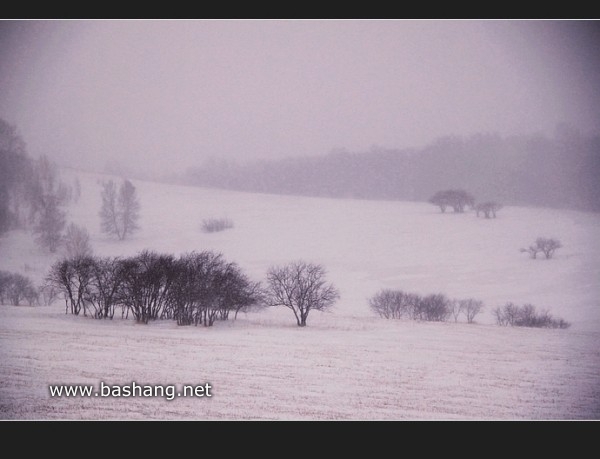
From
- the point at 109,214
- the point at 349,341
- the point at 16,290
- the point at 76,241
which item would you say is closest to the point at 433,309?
the point at 349,341

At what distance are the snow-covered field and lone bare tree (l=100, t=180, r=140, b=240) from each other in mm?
1563

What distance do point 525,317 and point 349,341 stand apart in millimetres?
20216

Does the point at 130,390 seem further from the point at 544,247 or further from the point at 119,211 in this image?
the point at 544,247

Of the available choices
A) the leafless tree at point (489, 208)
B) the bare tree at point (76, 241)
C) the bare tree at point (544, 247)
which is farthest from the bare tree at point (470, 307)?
the bare tree at point (76, 241)

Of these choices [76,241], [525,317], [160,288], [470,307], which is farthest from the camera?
[76,241]

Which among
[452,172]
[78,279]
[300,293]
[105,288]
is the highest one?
[452,172]

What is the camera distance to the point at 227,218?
2258 inches

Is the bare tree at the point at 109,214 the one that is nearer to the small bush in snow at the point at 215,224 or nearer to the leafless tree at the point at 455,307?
the small bush in snow at the point at 215,224

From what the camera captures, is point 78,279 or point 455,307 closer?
point 78,279

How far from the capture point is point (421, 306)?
114 ft

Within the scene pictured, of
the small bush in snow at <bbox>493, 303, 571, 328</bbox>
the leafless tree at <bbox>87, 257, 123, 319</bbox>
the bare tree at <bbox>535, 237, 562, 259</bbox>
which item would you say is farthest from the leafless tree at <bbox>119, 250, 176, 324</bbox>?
the bare tree at <bbox>535, 237, 562, 259</bbox>

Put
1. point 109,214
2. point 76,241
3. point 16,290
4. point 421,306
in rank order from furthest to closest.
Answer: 1. point 109,214
2. point 76,241
3. point 16,290
4. point 421,306

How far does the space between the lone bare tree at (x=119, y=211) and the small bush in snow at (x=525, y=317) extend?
144 feet

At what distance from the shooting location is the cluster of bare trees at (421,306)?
113ft
